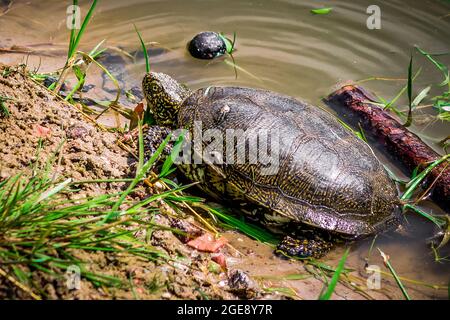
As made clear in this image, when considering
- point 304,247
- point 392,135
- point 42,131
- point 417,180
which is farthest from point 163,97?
point 417,180

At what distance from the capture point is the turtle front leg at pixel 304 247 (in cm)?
361

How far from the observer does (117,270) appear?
9.08 feet

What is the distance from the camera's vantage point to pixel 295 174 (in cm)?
359

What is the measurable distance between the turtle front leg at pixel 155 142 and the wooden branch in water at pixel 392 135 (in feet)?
6.94

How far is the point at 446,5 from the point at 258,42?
3037 mm

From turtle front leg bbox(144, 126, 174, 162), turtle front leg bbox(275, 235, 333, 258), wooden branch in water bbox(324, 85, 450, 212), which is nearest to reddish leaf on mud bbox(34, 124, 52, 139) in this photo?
turtle front leg bbox(144, 126, 174, 162)

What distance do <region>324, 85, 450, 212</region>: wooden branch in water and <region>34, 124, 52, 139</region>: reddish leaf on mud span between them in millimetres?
3144

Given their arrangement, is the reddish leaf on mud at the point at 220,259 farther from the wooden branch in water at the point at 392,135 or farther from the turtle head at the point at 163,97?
the wooden branch in water at the point at 392,135

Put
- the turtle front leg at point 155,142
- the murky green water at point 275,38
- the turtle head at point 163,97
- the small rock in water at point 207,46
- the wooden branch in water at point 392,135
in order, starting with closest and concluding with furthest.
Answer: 1. the turtle front leg at point 155,142
2. the wooden branch in water at point 392,135
3. the turtle head at point 163,97
4. the murky green water at point 275,38
5. the small rock in water at point 207,46

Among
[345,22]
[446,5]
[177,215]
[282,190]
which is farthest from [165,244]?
[446,5]

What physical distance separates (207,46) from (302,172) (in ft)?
9.36

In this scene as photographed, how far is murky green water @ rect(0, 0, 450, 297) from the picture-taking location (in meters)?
5.61

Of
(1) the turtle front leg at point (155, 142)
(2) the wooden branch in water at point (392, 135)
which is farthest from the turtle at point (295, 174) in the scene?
(2) the wooden branch in water at point (392, 135)

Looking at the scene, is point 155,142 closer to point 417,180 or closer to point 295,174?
point 295,174
